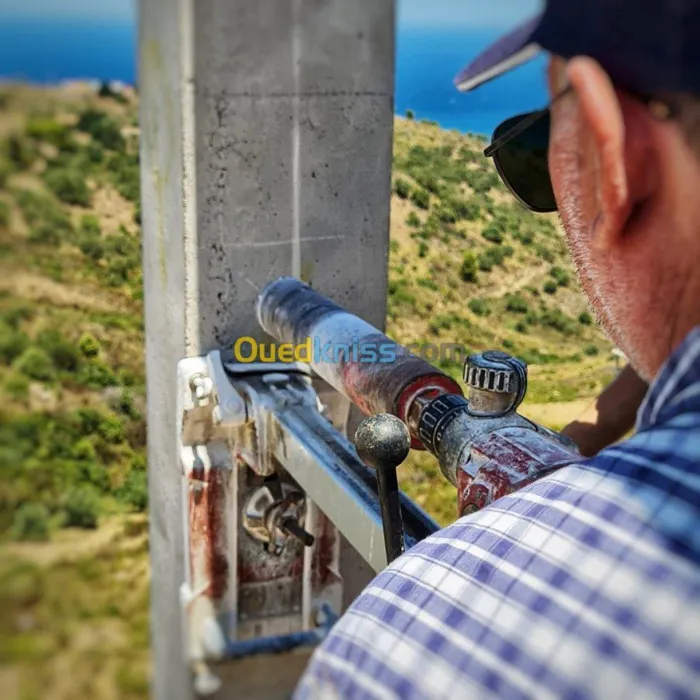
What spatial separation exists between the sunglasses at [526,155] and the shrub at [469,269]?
1209cm

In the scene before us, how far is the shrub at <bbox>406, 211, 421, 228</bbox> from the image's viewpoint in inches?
550

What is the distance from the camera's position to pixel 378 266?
9.55 feet

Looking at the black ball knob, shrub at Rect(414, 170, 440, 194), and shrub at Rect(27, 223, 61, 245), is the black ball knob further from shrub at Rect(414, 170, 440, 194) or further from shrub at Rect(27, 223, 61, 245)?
shrub at Rect(414, 170, 440, 194)

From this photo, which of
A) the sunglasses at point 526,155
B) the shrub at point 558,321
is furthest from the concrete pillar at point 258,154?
the shrub at point 558,321

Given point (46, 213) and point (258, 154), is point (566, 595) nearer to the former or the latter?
point (258, 154)

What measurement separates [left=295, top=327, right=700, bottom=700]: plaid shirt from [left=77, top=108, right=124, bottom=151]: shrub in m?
13.0

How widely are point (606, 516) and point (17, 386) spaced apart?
433 inches

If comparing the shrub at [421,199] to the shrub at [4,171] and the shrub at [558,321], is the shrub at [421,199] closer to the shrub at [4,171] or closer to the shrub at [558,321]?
the shrub at [558,321]

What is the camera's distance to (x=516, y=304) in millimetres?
12922

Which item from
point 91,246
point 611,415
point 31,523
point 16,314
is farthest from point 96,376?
point 611,415

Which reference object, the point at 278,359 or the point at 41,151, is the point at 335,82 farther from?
the point at 41,151

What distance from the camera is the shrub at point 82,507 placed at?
368 inches

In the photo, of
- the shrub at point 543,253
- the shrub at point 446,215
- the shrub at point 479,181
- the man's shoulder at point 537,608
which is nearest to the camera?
the man's shoulder at point 537,608

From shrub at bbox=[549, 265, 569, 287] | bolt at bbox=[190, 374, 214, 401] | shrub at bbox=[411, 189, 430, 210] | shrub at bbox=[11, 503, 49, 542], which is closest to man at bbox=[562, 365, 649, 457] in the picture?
bolt at bbox=[190, 374, 214, 401]
